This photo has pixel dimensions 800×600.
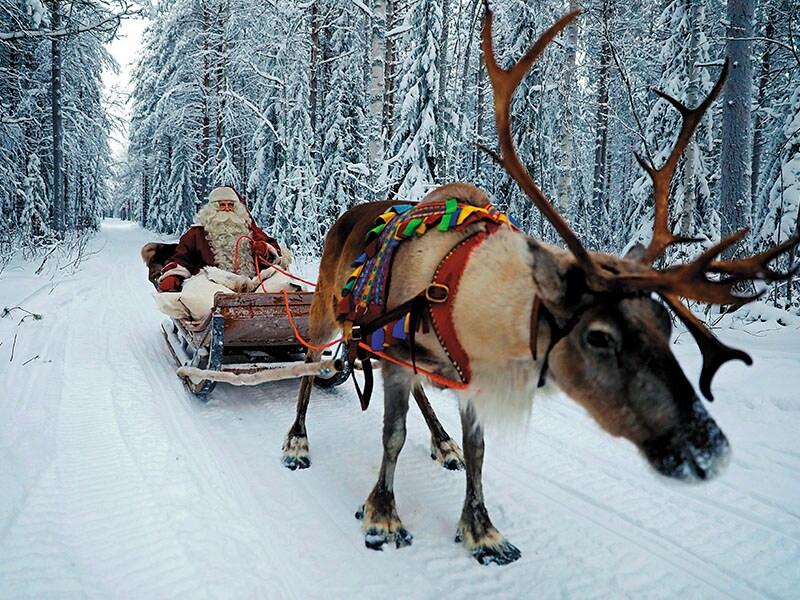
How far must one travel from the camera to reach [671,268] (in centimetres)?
188

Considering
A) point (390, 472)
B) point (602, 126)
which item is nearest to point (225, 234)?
point (390, 472)

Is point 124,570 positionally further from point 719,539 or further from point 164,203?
point 164,203

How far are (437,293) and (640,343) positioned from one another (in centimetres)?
93

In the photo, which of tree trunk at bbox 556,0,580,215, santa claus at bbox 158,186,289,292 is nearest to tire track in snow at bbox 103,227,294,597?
santa claus at bbox 158,186,289,292

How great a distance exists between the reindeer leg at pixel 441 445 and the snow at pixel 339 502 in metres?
0.10

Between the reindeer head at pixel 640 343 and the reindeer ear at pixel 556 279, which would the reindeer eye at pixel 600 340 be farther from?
the reindeer ear at pixel 556 279

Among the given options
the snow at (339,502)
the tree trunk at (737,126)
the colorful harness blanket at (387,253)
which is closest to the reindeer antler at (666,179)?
the colorful harness blanket at (387,253)

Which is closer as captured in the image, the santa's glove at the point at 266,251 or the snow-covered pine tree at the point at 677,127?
the santa's glove at the point at 266,251

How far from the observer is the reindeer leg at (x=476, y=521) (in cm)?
263

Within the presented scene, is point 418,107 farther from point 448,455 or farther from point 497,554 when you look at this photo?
point 497,554

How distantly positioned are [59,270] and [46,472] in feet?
38.4

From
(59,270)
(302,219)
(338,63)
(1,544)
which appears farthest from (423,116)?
(1,544)

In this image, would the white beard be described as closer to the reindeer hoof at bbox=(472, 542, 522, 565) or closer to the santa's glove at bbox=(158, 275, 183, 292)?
the santa's glove at bbox=(158, 275, 183, 292)

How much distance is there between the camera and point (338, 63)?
18094 millimetres
